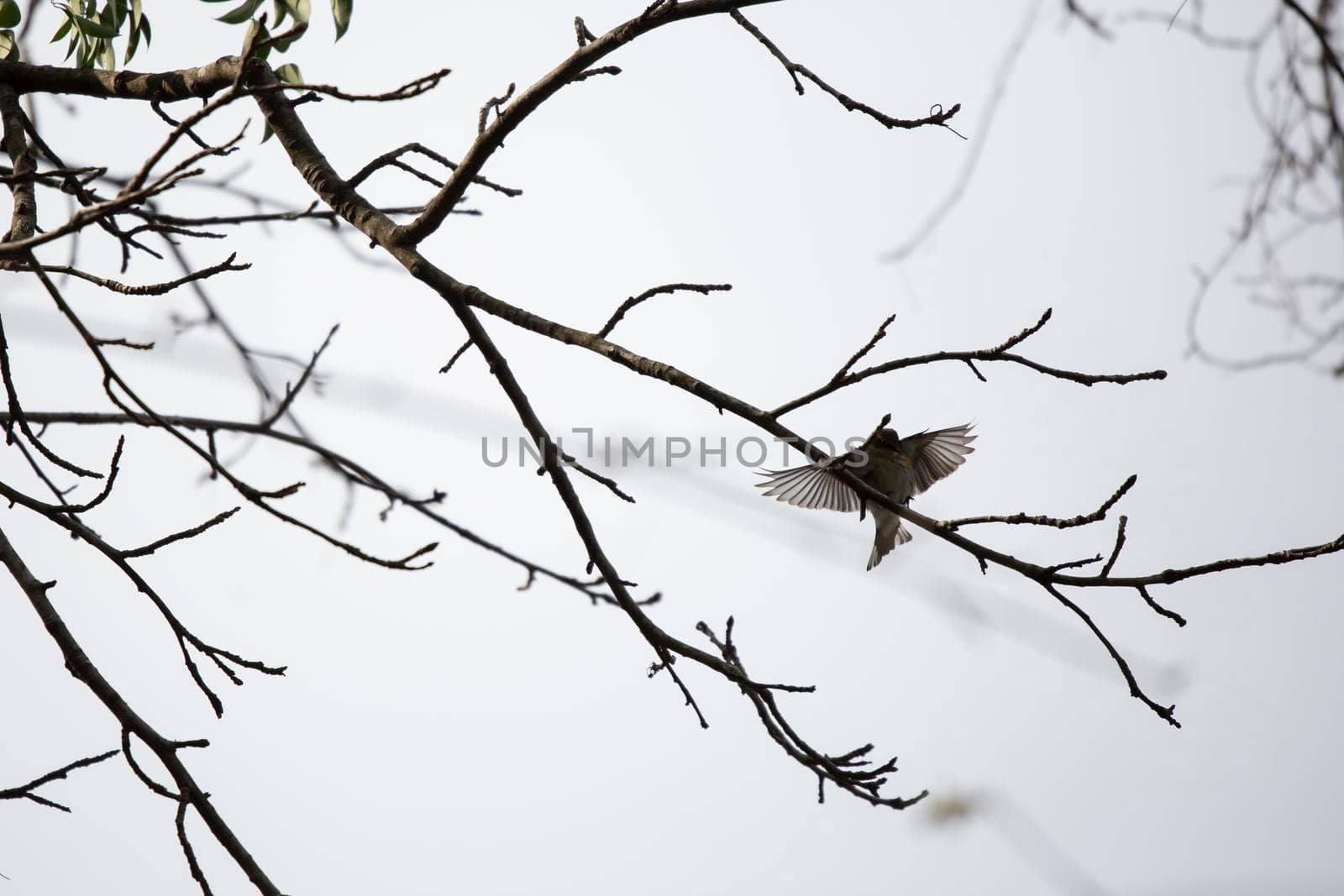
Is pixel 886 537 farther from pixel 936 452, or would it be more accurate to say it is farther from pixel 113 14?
pixel 113 14

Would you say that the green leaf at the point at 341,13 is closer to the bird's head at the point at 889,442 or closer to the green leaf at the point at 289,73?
the green leaf at the point at 289,73

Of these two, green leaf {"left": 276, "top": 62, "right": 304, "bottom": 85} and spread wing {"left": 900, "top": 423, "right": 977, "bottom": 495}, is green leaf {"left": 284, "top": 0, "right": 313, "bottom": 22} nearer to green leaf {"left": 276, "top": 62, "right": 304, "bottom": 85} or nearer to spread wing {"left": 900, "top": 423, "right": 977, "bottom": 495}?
green leaf {"left": 276, "top": 62, "right": 304, "bottom": 85}

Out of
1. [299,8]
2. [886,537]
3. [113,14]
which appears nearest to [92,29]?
[113,14]

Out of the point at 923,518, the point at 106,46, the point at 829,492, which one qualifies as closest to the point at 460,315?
the point at 923,518

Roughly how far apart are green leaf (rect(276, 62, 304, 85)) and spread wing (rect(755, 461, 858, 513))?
1720 millimetres

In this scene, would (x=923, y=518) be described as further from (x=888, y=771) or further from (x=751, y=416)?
(x=888, y=771)

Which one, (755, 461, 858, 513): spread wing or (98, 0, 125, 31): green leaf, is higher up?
(98, 0, 125, 31): green leaf

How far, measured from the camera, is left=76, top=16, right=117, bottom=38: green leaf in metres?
2.58

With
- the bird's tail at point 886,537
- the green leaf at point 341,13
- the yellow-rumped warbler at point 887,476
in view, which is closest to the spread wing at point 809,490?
the yellow-rumped warbler at point 887,476

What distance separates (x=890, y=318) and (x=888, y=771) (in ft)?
3.39

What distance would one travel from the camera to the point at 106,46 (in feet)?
8.89

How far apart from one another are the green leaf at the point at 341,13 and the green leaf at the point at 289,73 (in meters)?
0.16

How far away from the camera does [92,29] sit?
8.45ft

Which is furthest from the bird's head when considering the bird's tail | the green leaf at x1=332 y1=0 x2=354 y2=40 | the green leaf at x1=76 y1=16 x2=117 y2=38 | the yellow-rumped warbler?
the green leaf at x1=76 y1=16 x2=117 y2=38
